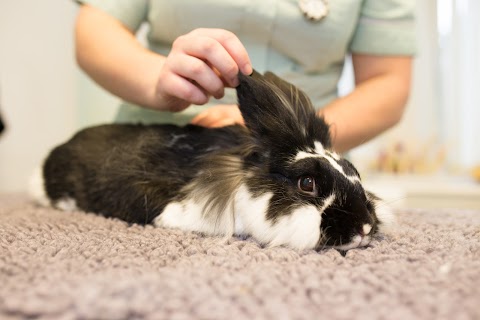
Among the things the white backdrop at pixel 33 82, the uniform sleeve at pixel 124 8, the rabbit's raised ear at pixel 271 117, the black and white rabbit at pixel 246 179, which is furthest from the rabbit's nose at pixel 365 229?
the white backdrop at pixel 33 82

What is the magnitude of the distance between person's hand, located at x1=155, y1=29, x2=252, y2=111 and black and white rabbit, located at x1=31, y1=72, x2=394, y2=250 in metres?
0.04

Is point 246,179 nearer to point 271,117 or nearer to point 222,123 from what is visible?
point 271,117

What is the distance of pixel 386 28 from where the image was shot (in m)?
1.20

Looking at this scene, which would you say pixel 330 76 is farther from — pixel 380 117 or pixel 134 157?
pixel 134 157

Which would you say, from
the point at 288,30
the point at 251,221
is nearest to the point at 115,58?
the point at 288,30

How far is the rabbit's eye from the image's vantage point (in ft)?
2.31

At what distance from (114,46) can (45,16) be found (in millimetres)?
1390

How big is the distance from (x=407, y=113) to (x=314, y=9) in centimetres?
190

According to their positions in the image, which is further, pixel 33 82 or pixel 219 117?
pixel 33 82

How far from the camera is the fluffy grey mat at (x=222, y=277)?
41 centimetres

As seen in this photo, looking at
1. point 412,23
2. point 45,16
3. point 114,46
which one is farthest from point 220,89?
point 45,16

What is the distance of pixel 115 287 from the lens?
16.9 inches

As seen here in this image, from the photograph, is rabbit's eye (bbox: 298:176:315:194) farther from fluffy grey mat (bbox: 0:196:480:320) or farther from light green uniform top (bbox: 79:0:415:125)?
light green uniform top (bbox: 79:0:415:125)

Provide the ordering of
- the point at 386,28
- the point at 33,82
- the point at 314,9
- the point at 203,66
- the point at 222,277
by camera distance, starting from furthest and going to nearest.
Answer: the point at 33,82, the point at 386,28, the point at 314,9, the point at 203,66, the point at 222,277
